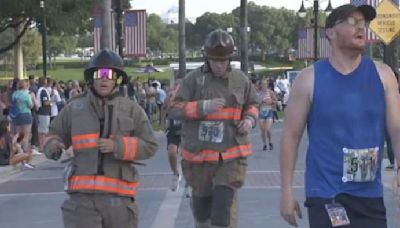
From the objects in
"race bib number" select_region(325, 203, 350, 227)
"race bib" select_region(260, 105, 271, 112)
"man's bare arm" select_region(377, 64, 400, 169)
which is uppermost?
"man's bare arm" select_region(377, 64, 400, 169)

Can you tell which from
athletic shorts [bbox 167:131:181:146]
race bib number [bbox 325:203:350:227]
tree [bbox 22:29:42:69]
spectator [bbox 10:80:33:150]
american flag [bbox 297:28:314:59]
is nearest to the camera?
race bib number [bbox 325:203:350:227]

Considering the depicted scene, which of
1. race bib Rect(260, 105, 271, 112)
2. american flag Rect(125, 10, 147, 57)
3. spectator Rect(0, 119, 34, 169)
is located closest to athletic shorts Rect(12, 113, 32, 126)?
spectator Rect(0, 119, 34, 169)

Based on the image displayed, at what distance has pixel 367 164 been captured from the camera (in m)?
4.73

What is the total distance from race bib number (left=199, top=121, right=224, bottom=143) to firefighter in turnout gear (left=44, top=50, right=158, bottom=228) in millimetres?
1393

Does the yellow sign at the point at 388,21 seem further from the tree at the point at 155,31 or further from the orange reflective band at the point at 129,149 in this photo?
the tree at the point at 155,31

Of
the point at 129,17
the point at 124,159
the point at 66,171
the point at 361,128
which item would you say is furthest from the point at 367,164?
the point at 129,17

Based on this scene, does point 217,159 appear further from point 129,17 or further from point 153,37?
point 153,37

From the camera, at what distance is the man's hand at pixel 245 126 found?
23.3 feet

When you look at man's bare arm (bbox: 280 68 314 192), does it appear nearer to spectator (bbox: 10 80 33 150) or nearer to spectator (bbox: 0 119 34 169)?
spectator (bbox: 0 119 34 169)

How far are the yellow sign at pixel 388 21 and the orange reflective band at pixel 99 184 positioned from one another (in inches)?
447

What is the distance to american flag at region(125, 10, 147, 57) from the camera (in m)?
28.4

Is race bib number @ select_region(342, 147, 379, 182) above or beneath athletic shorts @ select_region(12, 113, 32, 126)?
above

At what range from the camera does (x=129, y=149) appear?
18.3 feet

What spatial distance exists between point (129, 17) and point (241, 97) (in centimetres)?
2171
